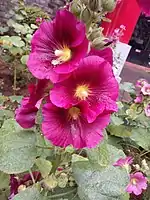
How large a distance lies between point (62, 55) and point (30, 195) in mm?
272

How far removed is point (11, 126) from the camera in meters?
0.82

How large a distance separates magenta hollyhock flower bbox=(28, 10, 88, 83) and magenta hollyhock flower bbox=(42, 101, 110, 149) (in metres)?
0.05

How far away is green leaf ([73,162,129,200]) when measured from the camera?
0.80 metres

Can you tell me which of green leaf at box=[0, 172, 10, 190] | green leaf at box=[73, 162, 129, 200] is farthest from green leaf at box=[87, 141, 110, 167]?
green leaf at box=[0, 172, 10, 190]

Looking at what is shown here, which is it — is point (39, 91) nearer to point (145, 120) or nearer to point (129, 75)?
point (145, 120)

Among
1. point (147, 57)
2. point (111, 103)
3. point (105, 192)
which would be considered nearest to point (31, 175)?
point (105, 192)

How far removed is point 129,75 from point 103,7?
4.43 metres

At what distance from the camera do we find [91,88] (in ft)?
2.29

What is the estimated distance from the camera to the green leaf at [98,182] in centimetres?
80

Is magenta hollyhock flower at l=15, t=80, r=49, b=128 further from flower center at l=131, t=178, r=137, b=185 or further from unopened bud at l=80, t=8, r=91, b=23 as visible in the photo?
flower center at l=131, t=178, r=137, b=185

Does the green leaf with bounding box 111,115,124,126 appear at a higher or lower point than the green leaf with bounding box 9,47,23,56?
higher

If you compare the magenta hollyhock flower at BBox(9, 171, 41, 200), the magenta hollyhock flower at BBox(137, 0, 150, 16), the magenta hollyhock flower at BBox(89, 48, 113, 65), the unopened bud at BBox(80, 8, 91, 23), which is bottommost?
the magenta hollyhock flower at BBox(9, 171, 41, 200)

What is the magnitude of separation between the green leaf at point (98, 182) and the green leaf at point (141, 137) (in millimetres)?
1055

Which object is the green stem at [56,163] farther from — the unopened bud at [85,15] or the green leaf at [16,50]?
the green leaf at [16,50]
